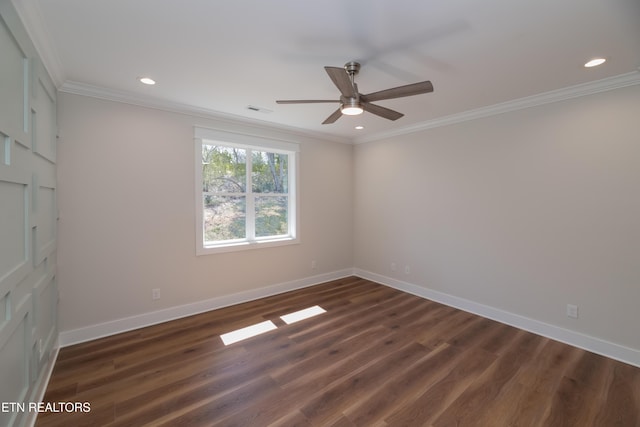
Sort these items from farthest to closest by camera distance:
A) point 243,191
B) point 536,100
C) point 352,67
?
point 243,191 → point 536,100 → point 352,67

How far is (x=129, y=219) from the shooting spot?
120 inches

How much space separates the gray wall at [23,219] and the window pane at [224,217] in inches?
62.7

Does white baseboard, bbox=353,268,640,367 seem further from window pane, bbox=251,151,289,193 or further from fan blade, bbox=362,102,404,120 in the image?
fan blade, bbox=362,102,404,120

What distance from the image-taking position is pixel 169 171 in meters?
3.28

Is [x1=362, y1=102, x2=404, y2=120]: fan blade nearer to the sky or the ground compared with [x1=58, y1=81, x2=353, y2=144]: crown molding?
nearer to the ground

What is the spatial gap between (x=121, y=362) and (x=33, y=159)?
5.92 ft

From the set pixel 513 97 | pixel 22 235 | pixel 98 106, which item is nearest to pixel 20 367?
pixel 22 235

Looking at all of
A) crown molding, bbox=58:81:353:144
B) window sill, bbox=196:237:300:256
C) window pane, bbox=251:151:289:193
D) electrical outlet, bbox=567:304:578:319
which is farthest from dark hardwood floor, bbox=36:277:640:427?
crown molding, bbox=58:81:353:144

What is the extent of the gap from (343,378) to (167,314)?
2274mm

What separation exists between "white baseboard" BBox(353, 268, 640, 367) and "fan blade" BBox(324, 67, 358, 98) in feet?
10.1

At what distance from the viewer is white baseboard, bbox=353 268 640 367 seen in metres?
2.55

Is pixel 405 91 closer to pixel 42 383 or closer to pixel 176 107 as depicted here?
pixel 176 107

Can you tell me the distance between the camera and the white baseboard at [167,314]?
9.17 ft

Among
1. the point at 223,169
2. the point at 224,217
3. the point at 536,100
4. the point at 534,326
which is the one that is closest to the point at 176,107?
the point at 223,169
